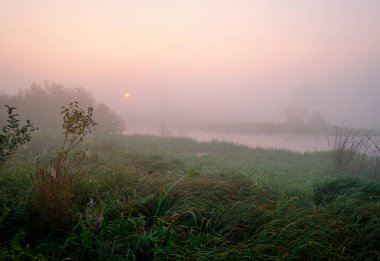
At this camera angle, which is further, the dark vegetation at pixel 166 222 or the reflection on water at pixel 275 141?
the reflection on water at pixel 275 141

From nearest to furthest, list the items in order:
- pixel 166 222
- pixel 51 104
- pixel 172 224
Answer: pixel 166 222 → pixel 172 224 → pixel 51 104

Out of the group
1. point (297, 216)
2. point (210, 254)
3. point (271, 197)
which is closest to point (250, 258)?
point (210, 254)

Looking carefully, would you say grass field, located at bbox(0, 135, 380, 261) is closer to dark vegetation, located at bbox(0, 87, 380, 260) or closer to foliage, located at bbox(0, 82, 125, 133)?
dark vegetation, located at bbox(0, 87, 380, 260)

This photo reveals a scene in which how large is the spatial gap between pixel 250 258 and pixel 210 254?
0.42m

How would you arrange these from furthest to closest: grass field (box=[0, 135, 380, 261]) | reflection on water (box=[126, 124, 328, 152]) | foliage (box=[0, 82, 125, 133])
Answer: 1. foliage (box=[0, 82, 125, 133])
2. reflection on water (box=[126, 124, 328, 152])
3. grass field (box=[0, 135, 380, 261])

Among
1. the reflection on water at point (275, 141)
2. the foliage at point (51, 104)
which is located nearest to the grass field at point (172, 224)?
the reflection on water at point (275, 141)

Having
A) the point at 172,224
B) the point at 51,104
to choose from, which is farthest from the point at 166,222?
the point at 51,104

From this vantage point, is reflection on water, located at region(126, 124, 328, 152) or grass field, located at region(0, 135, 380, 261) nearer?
grass field, located at region(0, 135, 380, 261)

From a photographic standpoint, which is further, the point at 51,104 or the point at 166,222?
the point at 51,104

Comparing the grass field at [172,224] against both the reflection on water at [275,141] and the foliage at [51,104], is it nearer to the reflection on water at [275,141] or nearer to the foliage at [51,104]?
the reflection on water at [275,141]

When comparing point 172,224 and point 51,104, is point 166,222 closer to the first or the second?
point 172,224

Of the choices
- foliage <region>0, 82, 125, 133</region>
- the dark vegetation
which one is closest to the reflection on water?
foliage <region>0, 82, 125, 133</region>

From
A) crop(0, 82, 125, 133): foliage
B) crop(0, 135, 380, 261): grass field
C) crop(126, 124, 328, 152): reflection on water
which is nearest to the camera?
crop(0, 135, 380, 261): grass field

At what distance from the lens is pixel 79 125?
457cm
